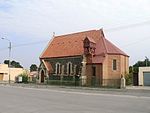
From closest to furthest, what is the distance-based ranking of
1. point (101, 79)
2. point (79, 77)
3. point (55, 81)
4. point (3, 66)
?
point (101, 79) → point (79, 77) → point (55, 81) → point (3, 66)

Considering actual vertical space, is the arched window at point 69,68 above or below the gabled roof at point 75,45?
below

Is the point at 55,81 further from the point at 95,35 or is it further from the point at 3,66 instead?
the point at 3,66

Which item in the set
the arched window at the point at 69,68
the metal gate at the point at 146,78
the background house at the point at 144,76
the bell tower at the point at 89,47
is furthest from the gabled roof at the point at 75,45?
the metal gate at the point at 146,78

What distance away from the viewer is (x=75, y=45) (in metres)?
65.6

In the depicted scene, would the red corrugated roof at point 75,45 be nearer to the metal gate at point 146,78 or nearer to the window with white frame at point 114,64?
the window with white frame at point 114,64

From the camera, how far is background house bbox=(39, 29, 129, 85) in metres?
57.7

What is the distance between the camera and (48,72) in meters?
68.6

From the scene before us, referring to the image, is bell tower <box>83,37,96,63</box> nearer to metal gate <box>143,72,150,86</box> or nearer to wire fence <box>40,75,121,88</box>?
wire fence <box>40,75,121,88</box>

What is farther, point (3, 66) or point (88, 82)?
point (3, 66)

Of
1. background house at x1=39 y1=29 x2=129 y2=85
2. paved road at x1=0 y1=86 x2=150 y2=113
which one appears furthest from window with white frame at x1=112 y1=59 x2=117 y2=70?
paved road at x1=0 y1=86 x2=150 y2=113

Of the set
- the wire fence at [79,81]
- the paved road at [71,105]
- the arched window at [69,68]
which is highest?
the arched window at [69,68]

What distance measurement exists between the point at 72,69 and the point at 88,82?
5.95m

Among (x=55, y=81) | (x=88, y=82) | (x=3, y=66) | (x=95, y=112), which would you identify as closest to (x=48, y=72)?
(x=55, y=81)

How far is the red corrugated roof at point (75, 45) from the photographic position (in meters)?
59.9
